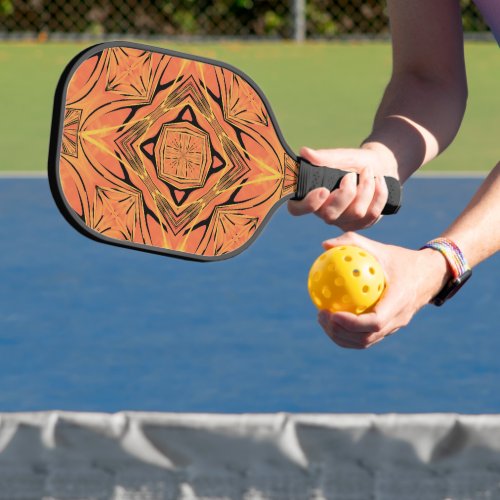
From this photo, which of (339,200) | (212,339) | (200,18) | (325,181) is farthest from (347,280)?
(200,18)

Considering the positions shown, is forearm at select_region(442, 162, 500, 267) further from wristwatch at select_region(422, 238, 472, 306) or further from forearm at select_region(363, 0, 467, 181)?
forearm at select_region(363, 0, 467, 181)

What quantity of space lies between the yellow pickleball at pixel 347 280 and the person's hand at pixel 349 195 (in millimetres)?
120

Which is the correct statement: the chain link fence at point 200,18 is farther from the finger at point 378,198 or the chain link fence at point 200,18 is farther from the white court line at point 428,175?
the finger at point 378,198

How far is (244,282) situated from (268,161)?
2659 mm

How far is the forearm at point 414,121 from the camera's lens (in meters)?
2.43

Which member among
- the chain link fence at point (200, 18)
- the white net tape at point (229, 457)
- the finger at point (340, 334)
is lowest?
the chain link fence at point (200, 18)

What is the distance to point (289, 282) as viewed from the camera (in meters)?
5.08

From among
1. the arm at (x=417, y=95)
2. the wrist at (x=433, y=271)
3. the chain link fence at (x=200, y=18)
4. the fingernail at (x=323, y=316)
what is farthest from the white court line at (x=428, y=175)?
the chain link fence at (x=200, y=18)

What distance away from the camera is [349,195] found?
2.21 meters

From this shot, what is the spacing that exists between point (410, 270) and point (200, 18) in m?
Answer: 10.9

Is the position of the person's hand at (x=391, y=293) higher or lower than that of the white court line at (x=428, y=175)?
higher

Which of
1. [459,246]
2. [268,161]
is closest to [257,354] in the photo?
[268,161]

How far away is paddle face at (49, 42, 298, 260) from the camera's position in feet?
6.93

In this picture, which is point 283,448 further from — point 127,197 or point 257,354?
point 257,354
